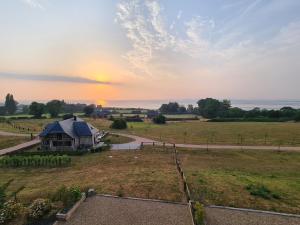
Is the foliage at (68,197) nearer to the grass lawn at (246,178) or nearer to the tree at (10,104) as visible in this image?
the grass lawn at (246,178)

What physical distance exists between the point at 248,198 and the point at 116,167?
12829mm

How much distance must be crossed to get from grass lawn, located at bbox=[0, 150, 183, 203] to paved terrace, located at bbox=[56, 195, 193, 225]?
130 cm

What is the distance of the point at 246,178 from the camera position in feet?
65.4

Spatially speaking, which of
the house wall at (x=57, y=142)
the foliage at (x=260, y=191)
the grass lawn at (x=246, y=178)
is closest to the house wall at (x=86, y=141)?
the house wall at (x=57, y=142)

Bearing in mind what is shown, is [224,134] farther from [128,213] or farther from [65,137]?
[128,213]

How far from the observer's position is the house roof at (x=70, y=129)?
34750mm

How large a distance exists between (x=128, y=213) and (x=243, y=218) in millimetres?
5789

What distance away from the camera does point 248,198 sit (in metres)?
15.3

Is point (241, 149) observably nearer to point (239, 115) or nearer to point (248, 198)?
point (248, 198)

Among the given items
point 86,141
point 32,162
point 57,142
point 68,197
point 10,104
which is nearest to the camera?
point 68,197

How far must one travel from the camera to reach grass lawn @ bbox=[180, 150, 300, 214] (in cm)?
1497

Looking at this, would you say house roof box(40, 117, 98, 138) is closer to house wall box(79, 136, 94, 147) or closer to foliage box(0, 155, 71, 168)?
house wall box(79, 136, 94, 147)

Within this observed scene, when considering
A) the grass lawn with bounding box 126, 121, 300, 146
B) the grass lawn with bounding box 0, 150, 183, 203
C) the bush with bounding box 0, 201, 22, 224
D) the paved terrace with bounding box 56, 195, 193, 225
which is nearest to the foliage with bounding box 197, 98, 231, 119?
the grass lawn with bounding box 126, 121, 300, 146

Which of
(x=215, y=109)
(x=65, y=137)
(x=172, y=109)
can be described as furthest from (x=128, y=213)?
(x=172, y=109)
